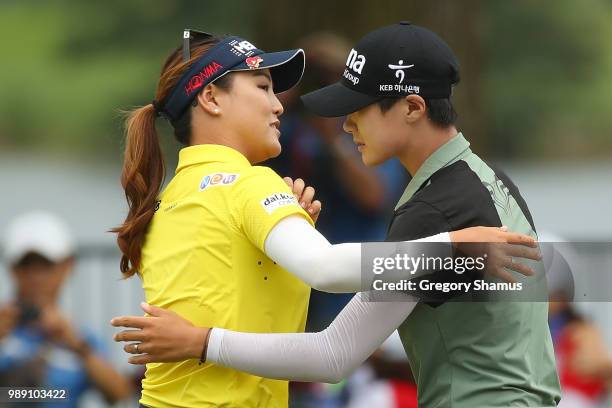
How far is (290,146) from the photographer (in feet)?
19.5

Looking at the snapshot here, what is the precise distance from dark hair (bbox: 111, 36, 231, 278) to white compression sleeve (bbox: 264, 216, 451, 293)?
0.46 m

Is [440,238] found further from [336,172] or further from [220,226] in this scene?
[336,172]

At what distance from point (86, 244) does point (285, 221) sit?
4.30 metres

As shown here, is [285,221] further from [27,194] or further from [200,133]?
[27,194]

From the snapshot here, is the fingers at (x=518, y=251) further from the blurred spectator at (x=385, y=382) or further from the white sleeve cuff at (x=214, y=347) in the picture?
the blurred spectator at (x=385, y=382)

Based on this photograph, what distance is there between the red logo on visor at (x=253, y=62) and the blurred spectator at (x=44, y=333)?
2549mm

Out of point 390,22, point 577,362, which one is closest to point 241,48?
point 577,362

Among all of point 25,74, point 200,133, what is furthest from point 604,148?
point 200,133

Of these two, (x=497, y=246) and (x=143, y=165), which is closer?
(x=497, y=246)

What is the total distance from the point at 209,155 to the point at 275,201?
1.00 feet

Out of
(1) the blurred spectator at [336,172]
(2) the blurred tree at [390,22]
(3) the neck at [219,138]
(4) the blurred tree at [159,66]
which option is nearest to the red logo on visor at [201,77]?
(3) the neck at [219,138]

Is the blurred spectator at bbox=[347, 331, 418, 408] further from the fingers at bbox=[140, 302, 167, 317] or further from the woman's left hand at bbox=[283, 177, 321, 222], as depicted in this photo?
the fingers at bbox=[140, 302, 167, 317]

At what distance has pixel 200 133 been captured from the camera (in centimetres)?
361

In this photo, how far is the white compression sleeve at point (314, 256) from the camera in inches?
127
